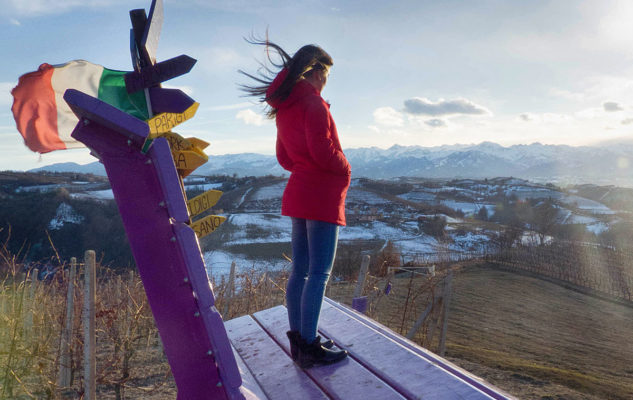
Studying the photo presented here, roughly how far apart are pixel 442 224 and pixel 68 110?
5661 centimetres

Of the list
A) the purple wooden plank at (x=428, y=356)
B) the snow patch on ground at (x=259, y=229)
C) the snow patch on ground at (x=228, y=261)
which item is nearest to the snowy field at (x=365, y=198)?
the snow patch on ground at (x=259, y=229)

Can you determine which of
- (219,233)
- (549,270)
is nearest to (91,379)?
(549,270)

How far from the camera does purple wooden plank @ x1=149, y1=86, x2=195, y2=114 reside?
5.07 ft

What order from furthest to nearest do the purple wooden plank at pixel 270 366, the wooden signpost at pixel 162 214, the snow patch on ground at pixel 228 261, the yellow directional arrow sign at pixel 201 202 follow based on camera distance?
the snow patch on ground at pixel 228 261 → the purple wooden plank at pixel 270 366 → the yellow directional arrow sign at pixel 201 202 → the wooden signpost at pixel 162 214

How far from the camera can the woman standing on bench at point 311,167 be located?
2064 mm

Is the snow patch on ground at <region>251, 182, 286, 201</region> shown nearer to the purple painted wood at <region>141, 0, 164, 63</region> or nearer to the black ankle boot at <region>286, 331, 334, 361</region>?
the black ankle boot at <region>286, 331, 334, 361</region>

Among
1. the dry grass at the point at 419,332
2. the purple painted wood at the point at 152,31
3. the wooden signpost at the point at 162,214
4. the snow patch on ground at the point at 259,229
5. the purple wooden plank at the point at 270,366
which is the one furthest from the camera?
the snow patch on ground at the point at 259,229

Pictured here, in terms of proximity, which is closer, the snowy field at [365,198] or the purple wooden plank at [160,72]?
the purple wooden plank at [160,72]

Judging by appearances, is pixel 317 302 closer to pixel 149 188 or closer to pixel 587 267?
pixel 149 188

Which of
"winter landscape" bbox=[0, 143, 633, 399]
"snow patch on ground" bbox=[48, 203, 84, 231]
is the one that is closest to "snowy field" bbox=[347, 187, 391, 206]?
"winter landscape" bbox=[0, 143, 633, 399]

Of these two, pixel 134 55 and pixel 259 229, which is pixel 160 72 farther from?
pixel 259 229

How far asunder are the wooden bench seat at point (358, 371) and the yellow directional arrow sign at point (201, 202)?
873mm

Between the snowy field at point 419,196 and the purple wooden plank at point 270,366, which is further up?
the purple wooden plank at point 270,366

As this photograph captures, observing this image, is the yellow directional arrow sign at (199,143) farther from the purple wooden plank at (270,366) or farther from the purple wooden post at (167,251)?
the purple wooden plank at (270,366)
